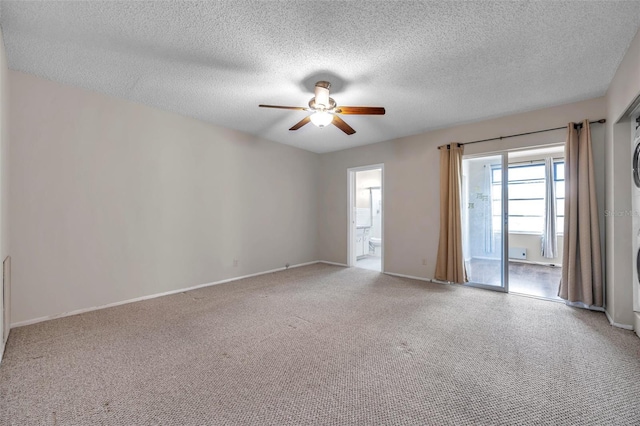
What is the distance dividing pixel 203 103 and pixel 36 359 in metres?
2.95

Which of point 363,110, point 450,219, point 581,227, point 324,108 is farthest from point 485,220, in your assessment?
point 324,108

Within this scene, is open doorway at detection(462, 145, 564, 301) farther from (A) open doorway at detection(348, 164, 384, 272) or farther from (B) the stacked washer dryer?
(A) open doorway at detection(348, 164, 384, 272)

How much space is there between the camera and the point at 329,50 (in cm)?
233

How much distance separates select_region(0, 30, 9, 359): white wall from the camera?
2199 millimetres

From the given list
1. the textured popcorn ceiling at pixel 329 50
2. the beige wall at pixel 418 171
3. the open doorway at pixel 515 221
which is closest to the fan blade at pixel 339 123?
the textured popcorn ceiling at pixel 329 50

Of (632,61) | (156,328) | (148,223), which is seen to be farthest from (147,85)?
(632,61)

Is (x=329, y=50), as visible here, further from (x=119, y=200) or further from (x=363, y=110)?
(x=119, y=200)

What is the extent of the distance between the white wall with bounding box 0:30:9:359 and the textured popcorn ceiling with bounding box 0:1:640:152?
0.23 metres

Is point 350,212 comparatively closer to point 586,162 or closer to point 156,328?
point 586,162

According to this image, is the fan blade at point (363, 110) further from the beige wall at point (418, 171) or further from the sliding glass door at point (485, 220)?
the sliding glass door at point (485, 220)

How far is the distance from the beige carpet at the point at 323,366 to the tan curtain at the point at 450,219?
893 millimetres

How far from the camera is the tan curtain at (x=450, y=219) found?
418 cm

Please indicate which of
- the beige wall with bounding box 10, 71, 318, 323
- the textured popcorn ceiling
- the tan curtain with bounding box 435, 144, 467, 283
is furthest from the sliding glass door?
the beige wall with bounding box 10, 71, 318, 323

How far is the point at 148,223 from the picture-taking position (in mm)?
3602
